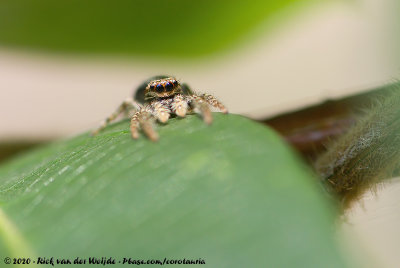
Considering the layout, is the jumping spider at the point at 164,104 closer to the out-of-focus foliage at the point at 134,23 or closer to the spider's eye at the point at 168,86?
the spider's eye at the point at 168,86

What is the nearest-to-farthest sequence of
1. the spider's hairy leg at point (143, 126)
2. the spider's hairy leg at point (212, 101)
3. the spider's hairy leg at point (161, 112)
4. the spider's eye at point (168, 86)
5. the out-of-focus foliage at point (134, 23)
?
the spider's hairy leg at point (143, 126) < the spider's hairy leg at point (161, 112) < the spider's hairy leg at point (212, 101) < the spider's eye at point (168, 86) < the out-of-focus foliage at point (134, 23)

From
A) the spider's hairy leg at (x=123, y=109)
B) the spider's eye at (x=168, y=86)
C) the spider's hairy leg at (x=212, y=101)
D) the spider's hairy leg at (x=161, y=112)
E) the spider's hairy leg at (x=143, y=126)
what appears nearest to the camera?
the spider's hairy leg at (x=143, y=126)

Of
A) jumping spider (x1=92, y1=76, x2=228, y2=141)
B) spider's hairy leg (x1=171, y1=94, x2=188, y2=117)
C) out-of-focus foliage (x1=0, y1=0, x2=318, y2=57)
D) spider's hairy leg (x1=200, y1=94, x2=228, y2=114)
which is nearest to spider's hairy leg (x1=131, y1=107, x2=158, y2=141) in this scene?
jumping spider (x1=92, y1=76, x2=228, y2=141)

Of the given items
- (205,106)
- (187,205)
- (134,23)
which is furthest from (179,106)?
(134,23)

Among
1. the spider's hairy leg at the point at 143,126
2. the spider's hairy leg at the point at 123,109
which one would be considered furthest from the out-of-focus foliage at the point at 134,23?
the spider's hairy leg at the point at 143,126

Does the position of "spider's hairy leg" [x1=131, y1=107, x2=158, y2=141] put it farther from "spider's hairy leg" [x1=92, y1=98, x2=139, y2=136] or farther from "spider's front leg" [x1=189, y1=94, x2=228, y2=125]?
"spider's hairy leg" [x1=92, y1=98, x2=139, y2=136]

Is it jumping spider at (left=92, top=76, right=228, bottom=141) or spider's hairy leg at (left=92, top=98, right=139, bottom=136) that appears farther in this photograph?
spider's hairy leg at (left=92, top=98, right=139, bottom=136)

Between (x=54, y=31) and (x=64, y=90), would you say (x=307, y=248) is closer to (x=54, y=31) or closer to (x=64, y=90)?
(x=54, y=31)
